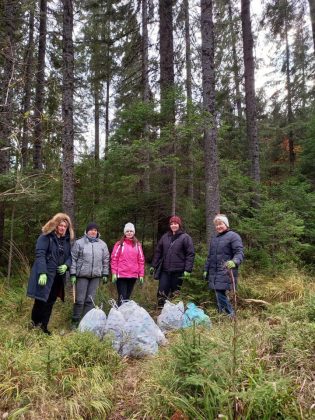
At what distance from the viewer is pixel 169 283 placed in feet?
21.9

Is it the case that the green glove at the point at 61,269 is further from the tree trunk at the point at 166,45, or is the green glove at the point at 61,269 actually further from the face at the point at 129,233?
the tree trunk at the point at 166,45

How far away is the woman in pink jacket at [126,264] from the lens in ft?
20.7

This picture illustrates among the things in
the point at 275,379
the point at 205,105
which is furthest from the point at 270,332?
the point at 205,105

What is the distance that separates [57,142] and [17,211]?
223 cm

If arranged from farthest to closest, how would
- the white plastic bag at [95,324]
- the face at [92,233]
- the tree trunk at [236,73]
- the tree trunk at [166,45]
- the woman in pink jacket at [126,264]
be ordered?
the tree trunk at [236,73]
the tree trunk at [166,45]
the woman in pink jacket at [126,264]
the face at [92,233]
the white plastic bag at [95,324]

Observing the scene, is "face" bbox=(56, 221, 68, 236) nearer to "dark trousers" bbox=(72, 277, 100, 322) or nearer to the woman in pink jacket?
"dark trousers" bbox=(72, 277, 100, 322)

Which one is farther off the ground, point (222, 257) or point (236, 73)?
point (236, 73)

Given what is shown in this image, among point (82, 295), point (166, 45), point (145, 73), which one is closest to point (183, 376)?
point (82, 295)

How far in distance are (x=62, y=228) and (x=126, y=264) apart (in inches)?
52.4

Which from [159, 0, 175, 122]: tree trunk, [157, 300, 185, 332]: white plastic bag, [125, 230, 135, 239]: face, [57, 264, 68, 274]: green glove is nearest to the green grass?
[157, 300, 185, 332]: white plastic bag

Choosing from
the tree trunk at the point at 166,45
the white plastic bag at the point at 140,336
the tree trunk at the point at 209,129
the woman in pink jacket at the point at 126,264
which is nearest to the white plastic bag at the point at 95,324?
the white plastic bag at the point at 140,336

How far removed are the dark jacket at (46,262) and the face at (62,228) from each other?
80 millimetres

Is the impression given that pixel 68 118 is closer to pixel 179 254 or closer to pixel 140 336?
pixel 179 254

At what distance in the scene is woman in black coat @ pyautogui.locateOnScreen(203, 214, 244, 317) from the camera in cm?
574
